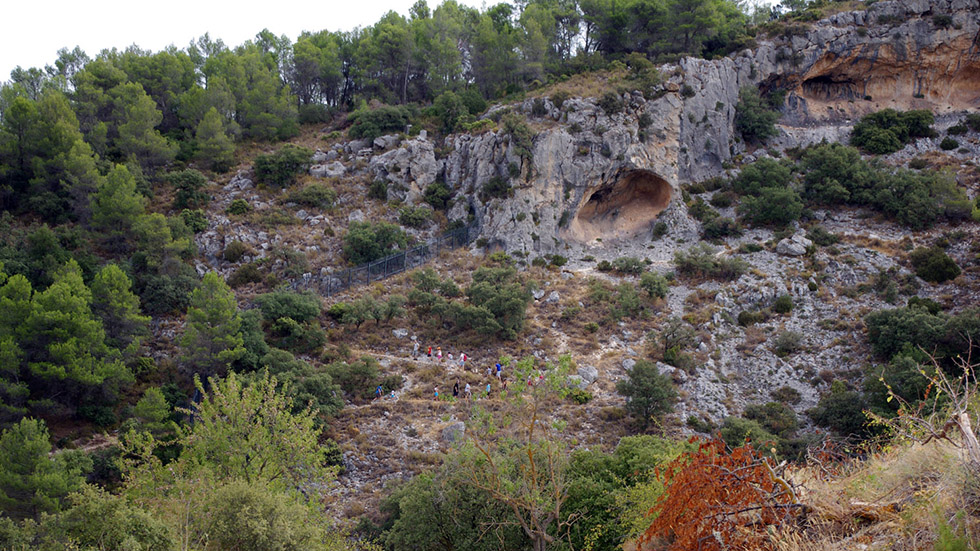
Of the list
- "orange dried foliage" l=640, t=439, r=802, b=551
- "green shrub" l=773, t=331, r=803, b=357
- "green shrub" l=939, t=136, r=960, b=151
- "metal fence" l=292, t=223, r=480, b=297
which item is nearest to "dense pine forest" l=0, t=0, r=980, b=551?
"orange dried foliage" l=640, t=439, r=802, b=551

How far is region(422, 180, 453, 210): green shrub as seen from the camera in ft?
133

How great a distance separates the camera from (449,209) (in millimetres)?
40438

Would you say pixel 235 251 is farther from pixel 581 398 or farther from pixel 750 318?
pixel 750 318

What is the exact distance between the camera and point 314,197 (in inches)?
1513

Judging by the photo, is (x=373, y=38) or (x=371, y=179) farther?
(x=373, y=38)

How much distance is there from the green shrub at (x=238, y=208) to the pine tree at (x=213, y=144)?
5277 millimetres

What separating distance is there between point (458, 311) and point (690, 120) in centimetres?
2459

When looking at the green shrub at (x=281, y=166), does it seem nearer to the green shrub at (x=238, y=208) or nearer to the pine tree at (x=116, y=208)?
the green shrub at (x=238, y=208)

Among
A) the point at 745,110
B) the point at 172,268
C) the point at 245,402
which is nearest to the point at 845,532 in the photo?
the point at 245,402

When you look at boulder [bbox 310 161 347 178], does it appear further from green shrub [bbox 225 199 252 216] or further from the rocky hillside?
green shrub [bbox 225 199 252 216]

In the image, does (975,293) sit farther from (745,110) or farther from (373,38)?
(373,38)

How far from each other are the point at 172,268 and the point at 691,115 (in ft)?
115

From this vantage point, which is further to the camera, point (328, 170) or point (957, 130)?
point (957, 130)

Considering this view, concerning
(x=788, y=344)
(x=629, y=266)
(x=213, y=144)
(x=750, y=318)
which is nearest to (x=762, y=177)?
(x=629, y=266)
